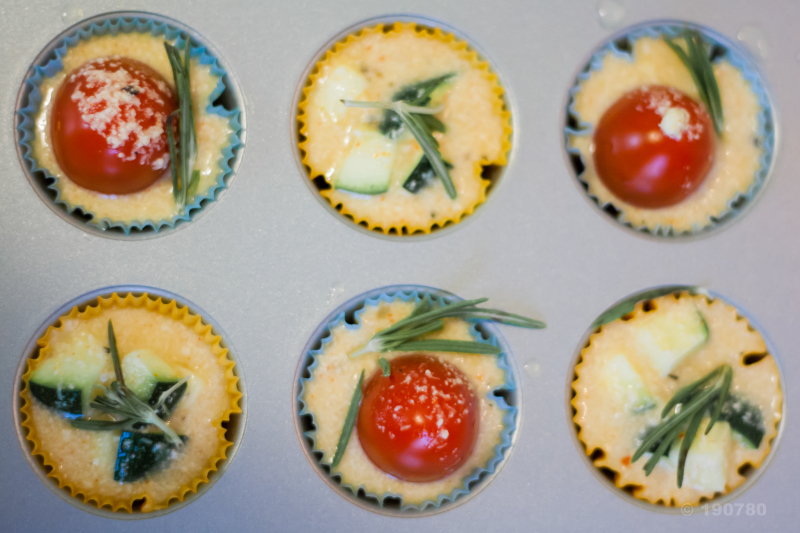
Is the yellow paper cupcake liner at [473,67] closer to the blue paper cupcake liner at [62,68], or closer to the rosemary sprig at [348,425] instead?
the blue paper cupcake liner at [62,68]

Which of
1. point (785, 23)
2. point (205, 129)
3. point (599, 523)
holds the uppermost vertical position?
point (785, 23)

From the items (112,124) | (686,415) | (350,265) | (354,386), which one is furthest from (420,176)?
(686,415)

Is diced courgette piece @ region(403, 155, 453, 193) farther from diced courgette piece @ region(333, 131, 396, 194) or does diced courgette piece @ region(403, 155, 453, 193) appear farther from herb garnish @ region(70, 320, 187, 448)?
herb garnish @ region(70, 320, 187, 448)

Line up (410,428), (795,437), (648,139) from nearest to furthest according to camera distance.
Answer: (410,428), (648,139), (795,437)

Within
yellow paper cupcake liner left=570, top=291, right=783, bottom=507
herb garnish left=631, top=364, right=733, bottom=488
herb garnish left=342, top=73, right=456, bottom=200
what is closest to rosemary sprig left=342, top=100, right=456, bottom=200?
herb garnish left=342, top=73, right=456, bottom=200

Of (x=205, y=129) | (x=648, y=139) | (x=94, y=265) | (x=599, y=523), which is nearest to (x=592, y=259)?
(x=648, y=139)

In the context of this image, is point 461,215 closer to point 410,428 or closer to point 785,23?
point 410,428
